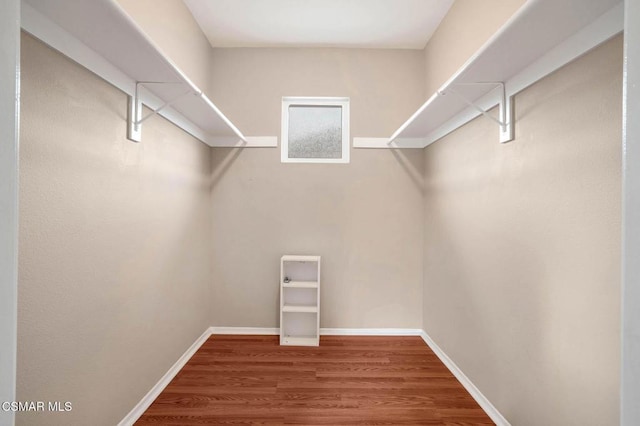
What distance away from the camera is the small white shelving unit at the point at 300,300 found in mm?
3186

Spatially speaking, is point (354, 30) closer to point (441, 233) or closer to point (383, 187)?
point (383, 187)

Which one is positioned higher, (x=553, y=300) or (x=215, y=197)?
(x=215, y=197)

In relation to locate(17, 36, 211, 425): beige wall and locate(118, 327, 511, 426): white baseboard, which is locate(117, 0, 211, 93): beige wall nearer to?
locate(17, 36, 211, 425): beige wall

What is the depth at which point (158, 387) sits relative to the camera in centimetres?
229

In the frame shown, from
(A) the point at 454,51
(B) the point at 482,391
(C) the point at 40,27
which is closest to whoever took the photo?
(C) the point at 40,27

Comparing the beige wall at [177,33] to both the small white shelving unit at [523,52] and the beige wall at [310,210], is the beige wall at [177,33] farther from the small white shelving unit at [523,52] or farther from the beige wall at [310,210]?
the small white shelving unit at [523,52]

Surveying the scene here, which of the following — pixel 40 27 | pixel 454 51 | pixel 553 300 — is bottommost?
pixel 553 300

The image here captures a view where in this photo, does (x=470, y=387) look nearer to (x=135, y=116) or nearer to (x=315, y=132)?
(x=315, y=132)

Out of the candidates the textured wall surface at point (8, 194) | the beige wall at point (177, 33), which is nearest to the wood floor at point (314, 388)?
the textured wall surface at point (8, 194)

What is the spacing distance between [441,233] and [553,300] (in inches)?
56.1

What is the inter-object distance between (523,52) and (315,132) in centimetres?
221

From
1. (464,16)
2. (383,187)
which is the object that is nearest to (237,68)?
(383,187)

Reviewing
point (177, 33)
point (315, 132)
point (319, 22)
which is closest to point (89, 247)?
point (177, 33)

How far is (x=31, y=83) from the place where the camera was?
1.28m
